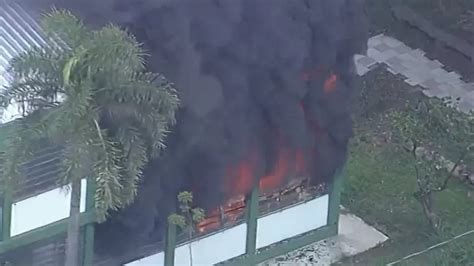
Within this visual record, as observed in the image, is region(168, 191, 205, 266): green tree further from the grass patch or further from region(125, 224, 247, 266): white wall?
the grass patch

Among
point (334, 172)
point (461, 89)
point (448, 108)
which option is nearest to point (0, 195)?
point (334, 172)

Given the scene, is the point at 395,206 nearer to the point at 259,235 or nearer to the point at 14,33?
the point at 259,235

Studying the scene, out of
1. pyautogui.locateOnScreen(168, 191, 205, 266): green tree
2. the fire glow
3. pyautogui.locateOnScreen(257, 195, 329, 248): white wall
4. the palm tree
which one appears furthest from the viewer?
pyautogui.locateOnScreen(257, 195, 329, 248): white wall

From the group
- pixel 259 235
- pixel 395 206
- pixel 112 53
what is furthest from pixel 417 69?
pixel 112 53

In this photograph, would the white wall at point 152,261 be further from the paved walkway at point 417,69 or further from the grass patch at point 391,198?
the paved walkway at point 417,69

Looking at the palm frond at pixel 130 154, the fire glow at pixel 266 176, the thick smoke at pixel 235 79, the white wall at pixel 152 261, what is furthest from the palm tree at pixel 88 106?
the fire glow at pixel 266 176

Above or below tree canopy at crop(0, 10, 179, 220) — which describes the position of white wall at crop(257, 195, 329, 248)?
above

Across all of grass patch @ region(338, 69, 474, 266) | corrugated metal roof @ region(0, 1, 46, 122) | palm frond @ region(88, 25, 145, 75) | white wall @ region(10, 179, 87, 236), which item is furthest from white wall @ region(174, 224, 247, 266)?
palm frond @ region(88, 25, 145, 75)
